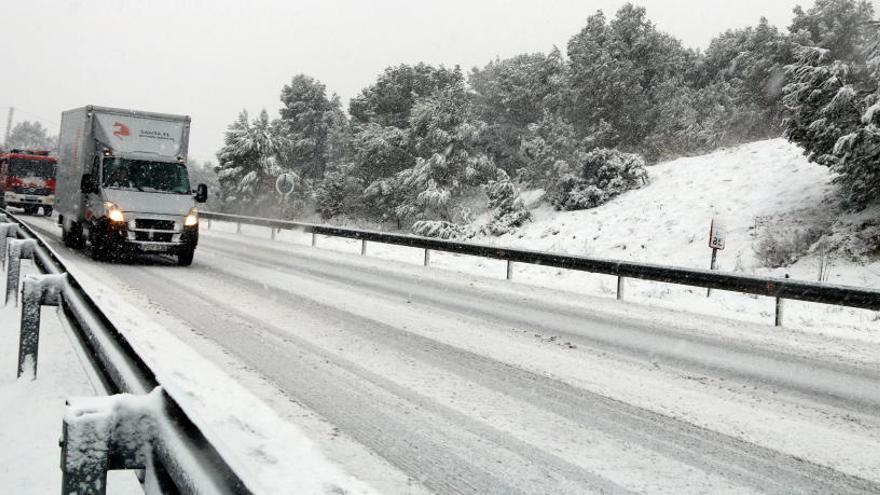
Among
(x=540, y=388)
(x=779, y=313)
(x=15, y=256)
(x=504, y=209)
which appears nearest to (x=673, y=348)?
(x=540, y=388)

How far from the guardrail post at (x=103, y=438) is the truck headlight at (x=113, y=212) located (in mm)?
13165

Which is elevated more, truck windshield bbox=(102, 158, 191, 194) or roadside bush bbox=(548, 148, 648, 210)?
roadside bush bbox=(548, 148, 648, 210)

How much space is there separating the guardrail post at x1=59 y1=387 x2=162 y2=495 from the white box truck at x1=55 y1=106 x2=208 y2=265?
13138mm

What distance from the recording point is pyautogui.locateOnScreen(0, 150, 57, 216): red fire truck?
31.2 meters

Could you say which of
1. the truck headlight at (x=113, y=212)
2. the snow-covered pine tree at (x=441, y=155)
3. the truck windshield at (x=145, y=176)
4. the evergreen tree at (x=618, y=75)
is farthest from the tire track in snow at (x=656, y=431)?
the evergreen tree at (x=618, y=75)

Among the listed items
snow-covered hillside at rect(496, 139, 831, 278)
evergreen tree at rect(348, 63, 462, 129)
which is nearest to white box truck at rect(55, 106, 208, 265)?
snow-covered hillside at rect(496, 139, 831, 278)

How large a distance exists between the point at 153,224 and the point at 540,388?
1110 cm

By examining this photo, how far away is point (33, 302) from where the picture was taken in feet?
16.1

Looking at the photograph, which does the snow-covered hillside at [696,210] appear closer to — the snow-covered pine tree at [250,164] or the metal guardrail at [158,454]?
the metal guardrail at [158,454]

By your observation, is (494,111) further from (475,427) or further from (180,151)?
(475,427)

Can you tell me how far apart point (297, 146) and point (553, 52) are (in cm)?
3167

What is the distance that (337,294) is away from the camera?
37.1ft

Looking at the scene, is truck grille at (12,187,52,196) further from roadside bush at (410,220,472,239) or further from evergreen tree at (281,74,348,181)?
evergreen tree at (281,74,348,181)

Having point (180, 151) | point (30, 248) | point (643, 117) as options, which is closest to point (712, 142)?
point (643, 117)
